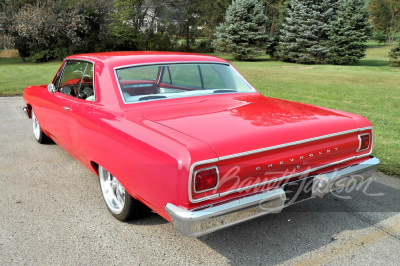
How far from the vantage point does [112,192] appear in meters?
3.47

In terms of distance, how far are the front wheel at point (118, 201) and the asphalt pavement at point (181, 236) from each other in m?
0.10

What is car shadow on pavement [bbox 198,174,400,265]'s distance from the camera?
9.29 feet

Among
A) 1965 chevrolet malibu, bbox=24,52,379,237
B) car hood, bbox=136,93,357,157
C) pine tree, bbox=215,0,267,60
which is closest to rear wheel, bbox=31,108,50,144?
1965 chevrolet malibu, bbox=24,52,379,237

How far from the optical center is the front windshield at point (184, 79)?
367 centimetres

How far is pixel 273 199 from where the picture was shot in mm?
2580

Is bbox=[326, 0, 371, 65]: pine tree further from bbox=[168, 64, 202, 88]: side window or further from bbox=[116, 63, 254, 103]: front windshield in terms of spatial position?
bbox=[168, 64, 202, 88]: side window

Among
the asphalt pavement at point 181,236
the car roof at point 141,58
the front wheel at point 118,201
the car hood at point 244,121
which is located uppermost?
the car roof at point 141,58

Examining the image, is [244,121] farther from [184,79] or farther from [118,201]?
[184,79]

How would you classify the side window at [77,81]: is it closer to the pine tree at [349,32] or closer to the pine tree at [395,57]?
the pine tree at [349,32]

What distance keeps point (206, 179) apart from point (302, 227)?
4.33 feet

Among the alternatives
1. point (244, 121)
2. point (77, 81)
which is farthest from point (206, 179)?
point (77, 81)

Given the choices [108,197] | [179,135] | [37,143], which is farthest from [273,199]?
[37,143]

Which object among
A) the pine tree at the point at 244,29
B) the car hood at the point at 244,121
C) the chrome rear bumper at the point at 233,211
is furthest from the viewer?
the pine tree at the point at 244,29

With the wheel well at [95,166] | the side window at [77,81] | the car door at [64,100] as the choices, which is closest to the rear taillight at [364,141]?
the wheel well at [95,166]
